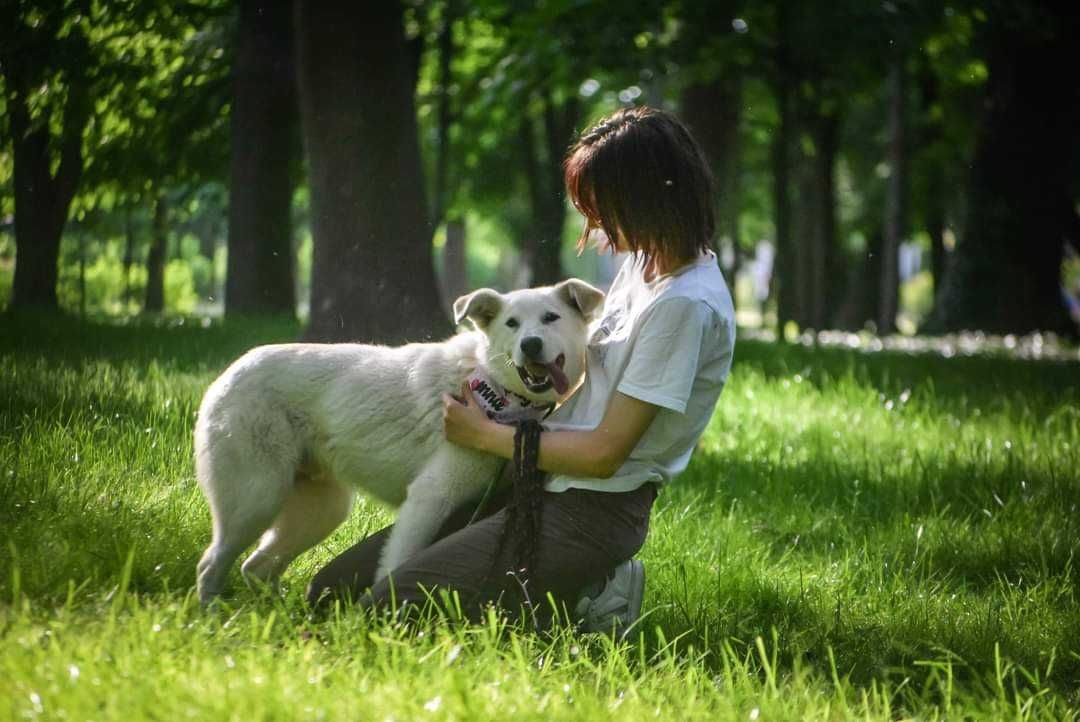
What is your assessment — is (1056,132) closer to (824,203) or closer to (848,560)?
(824,203)

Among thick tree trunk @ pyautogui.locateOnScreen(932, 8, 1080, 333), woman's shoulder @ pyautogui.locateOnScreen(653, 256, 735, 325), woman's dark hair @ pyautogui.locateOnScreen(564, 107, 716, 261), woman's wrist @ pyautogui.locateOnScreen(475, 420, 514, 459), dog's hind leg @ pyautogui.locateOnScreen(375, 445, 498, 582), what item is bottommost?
dog's hind leg @ pyautogui.locateOnScreen(375, 445, 498, 582)

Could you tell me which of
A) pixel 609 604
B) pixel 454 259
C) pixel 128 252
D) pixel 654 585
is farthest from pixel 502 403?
pixel 454 259

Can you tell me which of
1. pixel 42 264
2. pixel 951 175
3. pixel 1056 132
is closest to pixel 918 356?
pixel 1056 132

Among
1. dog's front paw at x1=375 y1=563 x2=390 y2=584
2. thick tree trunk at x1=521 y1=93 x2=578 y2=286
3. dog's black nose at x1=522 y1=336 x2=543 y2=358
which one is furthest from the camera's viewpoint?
thick tree trunk at x1=521 y1=93 x2=578 y2=286

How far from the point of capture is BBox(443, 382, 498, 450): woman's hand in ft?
15.3

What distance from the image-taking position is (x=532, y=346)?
476 cm

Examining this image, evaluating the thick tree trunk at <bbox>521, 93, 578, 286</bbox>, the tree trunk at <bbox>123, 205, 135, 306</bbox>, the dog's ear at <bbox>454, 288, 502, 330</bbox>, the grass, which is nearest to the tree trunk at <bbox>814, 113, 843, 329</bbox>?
the thick tree trunk at <bbox>521, 93, 578, 286</bbox>

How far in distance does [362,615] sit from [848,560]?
306 centimetres

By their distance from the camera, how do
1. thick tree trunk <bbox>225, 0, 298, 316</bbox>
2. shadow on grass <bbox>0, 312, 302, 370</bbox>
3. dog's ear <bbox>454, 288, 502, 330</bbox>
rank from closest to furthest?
dog's ear <bbox>454, 288, 502, 330</bbox>
shadow on grass <bbox>0, 312, 302, 370</bbox>
thick tree trunk <bbox>225, 0, 298, 316</bbox>

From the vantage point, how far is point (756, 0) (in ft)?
47.8

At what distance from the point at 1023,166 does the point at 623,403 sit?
16716mm

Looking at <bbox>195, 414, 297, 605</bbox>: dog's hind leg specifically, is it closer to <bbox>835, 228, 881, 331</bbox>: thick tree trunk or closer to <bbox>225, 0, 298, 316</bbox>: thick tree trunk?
<bbox>225, 0, 298, 316</bbox>: thick tree trunk

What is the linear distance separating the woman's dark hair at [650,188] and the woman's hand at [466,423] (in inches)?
35.0

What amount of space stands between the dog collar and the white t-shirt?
127mm
